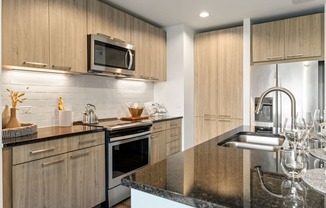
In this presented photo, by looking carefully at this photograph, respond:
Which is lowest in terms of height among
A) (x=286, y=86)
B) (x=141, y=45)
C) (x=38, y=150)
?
(x=38, y=150)

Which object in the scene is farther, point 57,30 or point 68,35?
point 68,35

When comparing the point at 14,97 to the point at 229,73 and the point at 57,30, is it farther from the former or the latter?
the point at 229,73

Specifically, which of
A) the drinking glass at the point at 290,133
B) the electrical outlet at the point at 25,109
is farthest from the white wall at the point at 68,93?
the drinking glass at the point at 290,133

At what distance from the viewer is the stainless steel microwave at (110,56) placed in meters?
2.70

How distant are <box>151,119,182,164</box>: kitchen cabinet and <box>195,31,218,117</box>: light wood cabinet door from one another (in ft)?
1.84

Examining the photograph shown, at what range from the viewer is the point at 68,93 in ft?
9.41

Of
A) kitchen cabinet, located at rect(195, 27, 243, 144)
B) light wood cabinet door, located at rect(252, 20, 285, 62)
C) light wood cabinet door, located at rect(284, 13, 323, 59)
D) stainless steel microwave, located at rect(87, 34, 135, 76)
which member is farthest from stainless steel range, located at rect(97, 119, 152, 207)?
light wood cabinet door, located at rect(284, 13, 323, 59)

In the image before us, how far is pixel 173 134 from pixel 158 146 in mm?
468

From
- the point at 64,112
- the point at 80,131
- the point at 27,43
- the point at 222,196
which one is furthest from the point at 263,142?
the point at 27,43

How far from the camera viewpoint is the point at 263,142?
1968 millimetres

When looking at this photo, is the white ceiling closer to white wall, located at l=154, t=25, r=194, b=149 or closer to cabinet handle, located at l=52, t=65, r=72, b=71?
white wall, located at l=154, t=25, r=194, b=149

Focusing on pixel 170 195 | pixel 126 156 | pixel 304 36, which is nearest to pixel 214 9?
pixel 304 36

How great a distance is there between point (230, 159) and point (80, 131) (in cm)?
154

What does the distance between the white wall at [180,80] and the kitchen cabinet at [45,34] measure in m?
1.77
